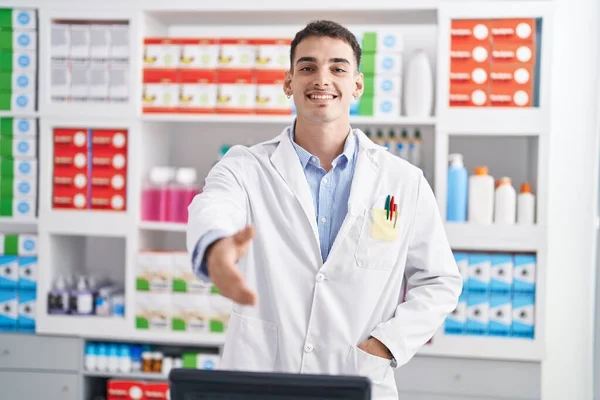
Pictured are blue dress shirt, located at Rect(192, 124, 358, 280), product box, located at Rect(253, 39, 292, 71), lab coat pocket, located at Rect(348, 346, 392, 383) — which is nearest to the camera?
lab coat pocket, located at Rect(348, 346, 392, 383)

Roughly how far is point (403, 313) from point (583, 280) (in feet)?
7.05

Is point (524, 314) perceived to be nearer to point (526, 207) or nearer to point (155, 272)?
point (526, 207)

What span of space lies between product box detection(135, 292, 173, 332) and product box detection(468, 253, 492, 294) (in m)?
1.43

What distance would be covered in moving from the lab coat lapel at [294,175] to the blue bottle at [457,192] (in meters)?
1.55

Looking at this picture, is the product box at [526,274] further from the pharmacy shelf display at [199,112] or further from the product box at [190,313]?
the product box at [190,313]

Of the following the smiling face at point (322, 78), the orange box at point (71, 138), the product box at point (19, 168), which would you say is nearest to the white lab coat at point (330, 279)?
the smiling face at point (322, 78)

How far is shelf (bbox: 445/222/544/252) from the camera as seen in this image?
10.3 ft

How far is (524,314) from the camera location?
10.4 feet

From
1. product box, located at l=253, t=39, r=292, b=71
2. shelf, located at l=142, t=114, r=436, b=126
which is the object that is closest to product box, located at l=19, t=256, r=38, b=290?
shelf, located at l=142, t=114, r=436, b=126

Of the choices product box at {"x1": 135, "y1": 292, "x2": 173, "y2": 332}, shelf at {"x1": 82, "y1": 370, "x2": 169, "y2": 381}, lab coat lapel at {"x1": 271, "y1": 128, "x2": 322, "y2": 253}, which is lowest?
shelf at {"x1": 82, "y1": 370, "x2": 169, "y2": 381}

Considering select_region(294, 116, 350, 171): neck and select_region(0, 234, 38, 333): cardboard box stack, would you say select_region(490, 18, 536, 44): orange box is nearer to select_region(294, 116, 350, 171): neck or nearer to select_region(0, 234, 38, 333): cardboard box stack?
select_region(294, 116, 350, 171): neck

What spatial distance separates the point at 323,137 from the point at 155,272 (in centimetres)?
185

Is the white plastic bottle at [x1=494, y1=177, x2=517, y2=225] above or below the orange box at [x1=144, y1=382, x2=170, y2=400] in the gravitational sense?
above

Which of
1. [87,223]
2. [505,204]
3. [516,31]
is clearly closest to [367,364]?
[505,204]
